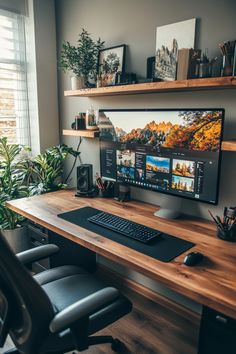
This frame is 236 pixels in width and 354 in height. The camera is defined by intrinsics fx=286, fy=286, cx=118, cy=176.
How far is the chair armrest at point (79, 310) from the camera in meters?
1.01

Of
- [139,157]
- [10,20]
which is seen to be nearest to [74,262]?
[139,157]

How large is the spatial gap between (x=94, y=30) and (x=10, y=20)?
85 cm

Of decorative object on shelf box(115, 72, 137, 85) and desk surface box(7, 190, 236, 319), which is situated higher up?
decorative object on shelf box(115, 72, 137, 85)

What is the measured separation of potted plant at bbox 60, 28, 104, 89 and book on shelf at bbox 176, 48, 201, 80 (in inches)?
33.3

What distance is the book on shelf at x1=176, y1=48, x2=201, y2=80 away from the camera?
153cm

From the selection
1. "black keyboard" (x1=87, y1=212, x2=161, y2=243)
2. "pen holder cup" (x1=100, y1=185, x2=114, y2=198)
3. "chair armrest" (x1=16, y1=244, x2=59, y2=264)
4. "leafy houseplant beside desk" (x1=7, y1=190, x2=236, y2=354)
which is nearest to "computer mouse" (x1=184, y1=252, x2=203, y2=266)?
"leafy houseplant beside desk" (x1=7, y1=190, x2=236, y2=354)

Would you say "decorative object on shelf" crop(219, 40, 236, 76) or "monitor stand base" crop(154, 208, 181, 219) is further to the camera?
"monitor stand base" crop(154, 208, 181, 219)

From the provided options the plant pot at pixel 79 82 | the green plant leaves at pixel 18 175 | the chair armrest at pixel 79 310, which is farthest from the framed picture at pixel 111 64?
the chair armrest at pixel 79 310

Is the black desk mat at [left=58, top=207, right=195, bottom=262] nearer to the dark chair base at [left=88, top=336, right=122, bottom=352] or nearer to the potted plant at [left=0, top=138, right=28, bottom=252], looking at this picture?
the dark chair base at [left=88, top=336, right=122, bottom=352]

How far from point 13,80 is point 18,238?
1459 millimetres

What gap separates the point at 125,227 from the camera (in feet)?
5.16

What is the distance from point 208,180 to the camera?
156 cm

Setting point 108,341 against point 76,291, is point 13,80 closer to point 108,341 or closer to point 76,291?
point 76,291

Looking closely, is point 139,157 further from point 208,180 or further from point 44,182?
point 44,182
